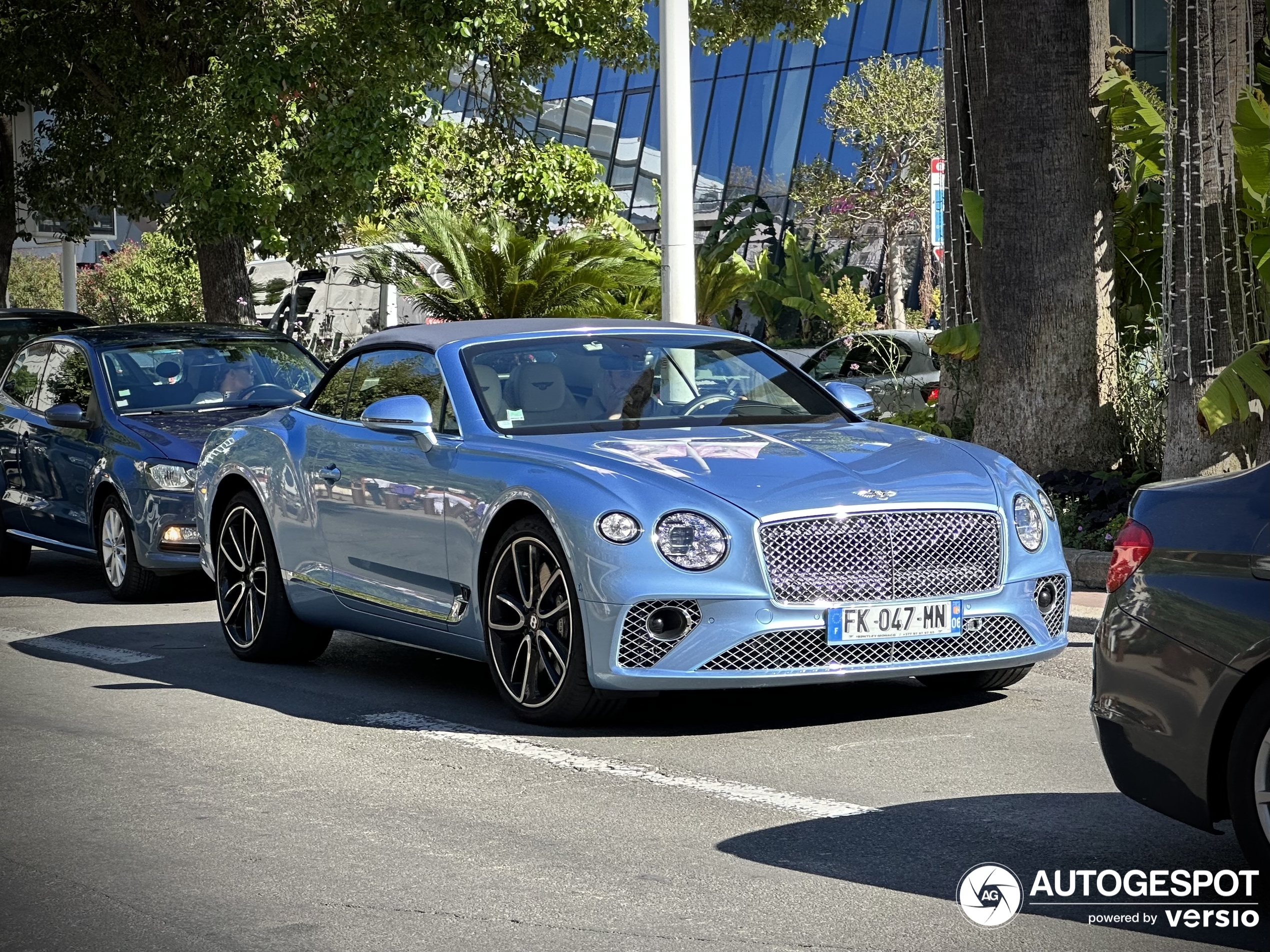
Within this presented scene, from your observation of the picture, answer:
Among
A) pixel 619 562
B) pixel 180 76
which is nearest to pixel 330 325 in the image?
pixel 180 76

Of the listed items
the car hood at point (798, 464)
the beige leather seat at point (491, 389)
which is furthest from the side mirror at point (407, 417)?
the car hood at point (798, 464)

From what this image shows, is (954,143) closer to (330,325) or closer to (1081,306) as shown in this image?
(1081,306)

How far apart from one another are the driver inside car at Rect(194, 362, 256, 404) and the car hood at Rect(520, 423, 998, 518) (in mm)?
5636

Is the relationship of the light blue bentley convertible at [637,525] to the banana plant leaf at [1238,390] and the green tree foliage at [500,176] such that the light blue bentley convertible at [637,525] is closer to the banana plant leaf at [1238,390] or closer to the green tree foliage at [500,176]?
the banana plant leaf at [1238,390]

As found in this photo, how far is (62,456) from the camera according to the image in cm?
1276

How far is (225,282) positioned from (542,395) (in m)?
13.4

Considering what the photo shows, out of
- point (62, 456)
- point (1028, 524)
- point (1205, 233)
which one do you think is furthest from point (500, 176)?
point (1028, 524)

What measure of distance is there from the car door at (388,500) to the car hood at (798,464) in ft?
2.22

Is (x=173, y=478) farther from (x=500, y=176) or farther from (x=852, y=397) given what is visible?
(x=500, y=176)

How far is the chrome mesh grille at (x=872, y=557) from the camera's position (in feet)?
22.1

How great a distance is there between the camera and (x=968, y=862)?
203 inches

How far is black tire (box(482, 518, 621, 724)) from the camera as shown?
7.01 meters

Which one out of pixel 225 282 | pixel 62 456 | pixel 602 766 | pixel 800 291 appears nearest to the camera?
pixel 602 766

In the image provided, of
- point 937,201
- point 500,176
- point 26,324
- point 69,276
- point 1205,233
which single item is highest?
point 500,176
